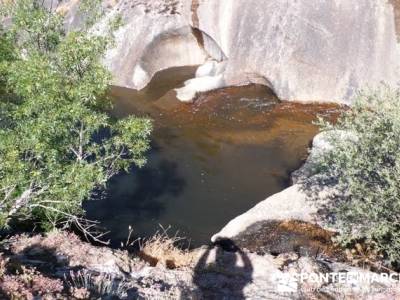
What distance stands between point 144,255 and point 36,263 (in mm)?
4060

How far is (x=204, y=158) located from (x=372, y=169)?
11603mm

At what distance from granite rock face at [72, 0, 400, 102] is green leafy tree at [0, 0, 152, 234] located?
1699cm

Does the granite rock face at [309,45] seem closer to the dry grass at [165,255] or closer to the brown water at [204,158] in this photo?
the brown water at [204,158]

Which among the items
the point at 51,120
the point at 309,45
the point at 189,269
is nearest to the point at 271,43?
the point at 309,45

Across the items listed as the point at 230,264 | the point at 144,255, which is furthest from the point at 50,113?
the point at 230,264

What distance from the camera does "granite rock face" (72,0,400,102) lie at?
3078cm

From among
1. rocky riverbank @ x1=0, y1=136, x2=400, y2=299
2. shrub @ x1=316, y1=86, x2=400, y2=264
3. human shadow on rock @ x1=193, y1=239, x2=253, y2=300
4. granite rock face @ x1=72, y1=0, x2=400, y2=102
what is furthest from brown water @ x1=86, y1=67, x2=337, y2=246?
shrub @ x1=316, y1=86, x2=400, y2=264

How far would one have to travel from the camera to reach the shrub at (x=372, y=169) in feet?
49.2

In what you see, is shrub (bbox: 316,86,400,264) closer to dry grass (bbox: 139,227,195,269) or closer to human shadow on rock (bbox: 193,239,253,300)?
human shadow on rock (bbox: 193,239,253,300)

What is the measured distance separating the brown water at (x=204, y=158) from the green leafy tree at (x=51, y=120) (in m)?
5.97

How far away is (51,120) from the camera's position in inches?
501

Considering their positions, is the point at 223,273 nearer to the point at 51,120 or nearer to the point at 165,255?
the point at 165,255

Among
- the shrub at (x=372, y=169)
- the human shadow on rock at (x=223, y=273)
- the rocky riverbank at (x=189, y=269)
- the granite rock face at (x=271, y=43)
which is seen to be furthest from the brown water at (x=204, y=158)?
the shrub at (x=372, y=169)

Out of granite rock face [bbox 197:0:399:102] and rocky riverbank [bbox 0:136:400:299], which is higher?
granite rock face [bbox 197:0:399:102]
